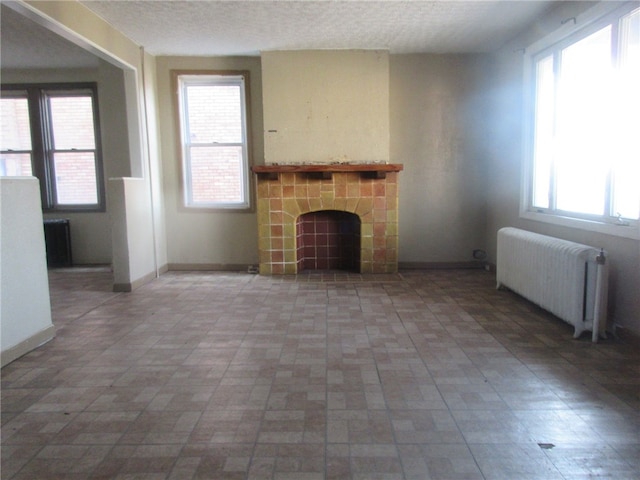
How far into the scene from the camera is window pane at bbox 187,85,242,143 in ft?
18.9

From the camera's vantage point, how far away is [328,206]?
5.54 m

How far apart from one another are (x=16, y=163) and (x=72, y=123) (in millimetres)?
1023

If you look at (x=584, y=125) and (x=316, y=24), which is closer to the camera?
(x=584, y=125)

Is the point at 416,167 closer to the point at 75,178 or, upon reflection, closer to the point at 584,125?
the point at 584,125

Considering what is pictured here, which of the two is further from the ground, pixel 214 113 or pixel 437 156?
pixel 214 113

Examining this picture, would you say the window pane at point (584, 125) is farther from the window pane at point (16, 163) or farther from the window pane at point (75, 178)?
the window pane at point (16, 163)

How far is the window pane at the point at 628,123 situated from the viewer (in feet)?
9.97

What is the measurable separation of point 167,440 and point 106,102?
14.8 ft

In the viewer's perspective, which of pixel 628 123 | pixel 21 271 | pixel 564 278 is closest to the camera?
pixel 21 271

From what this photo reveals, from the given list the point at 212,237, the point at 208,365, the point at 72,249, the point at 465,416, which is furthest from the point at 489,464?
the point at 72,249

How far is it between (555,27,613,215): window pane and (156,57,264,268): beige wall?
136 inches

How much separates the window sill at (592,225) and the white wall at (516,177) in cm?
4

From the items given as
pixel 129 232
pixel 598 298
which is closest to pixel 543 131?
pixel 598 298

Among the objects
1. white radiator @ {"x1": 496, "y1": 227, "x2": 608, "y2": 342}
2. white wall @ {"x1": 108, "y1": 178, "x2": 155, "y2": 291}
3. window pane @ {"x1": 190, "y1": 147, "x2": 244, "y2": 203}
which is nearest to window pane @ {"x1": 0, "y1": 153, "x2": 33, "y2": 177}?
white wall @ {"x1": 108, "y1": 178, "x2": 155, "y2": 291}
